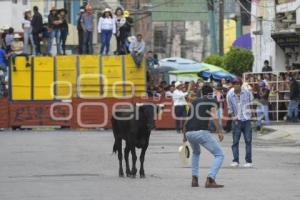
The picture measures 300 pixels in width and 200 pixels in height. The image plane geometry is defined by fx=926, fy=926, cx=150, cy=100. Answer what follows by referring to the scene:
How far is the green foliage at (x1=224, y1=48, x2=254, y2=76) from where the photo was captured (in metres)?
53.2

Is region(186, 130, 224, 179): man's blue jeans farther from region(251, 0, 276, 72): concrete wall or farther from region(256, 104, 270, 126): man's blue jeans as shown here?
region(251, 0, 276, 72): concrete wall

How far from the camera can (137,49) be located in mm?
36156

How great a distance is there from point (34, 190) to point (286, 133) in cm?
1734

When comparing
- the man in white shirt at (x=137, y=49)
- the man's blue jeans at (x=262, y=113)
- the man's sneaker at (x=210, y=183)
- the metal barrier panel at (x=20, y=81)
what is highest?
the man in white shirt at (x=137, y=49)

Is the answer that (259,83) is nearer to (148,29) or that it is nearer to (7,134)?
(7,134)

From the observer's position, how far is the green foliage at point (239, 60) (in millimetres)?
53250

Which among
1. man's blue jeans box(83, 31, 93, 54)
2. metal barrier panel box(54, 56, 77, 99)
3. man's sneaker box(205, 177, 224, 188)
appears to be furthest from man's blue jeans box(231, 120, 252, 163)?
metal barrier panel box(54, 56, 77, 99)

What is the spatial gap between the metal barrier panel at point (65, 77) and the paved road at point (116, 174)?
8801 mm

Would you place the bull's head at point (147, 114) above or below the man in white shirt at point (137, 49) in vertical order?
below

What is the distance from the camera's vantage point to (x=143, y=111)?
686 inches

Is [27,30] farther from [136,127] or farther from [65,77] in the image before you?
[136,127]

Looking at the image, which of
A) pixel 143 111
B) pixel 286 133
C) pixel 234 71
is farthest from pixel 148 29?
pixel 143 111

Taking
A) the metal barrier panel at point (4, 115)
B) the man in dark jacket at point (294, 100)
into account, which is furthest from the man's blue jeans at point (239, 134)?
the metal barrier panel at point (4, 115)

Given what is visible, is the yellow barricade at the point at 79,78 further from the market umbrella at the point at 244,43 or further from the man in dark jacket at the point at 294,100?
the market umbrella at the point at 244,43
